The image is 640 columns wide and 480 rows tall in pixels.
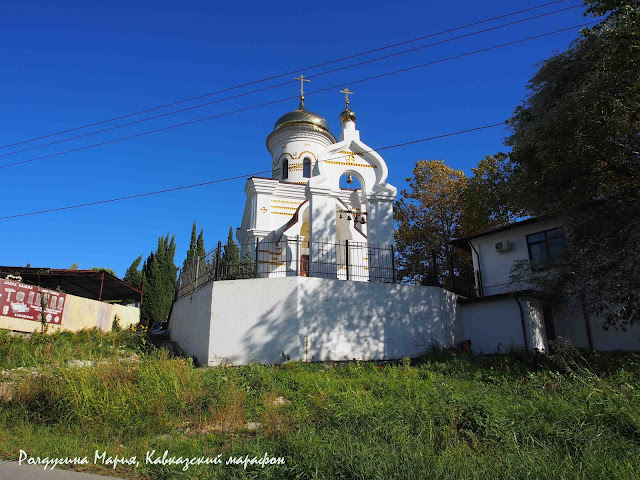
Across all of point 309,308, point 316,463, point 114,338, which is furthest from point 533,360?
point 114,338

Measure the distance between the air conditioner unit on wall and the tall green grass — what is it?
25.1ft

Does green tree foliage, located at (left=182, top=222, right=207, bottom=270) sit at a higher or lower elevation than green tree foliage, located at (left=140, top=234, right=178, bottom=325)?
higher

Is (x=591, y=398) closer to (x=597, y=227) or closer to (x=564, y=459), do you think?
(x=564, y=459)

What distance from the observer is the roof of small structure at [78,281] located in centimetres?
1823

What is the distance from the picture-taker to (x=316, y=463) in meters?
4.61

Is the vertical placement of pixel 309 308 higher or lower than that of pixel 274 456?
higher

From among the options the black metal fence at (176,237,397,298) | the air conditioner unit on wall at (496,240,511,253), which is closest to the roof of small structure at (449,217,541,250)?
the air conditioner unit on wall at (496,240,511,253)

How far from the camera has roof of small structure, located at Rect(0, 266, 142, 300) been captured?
1823cm

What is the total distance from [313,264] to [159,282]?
1892 cm

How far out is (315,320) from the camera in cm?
1148

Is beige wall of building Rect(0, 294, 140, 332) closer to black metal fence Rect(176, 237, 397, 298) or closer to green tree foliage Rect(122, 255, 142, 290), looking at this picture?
black metal fence Rect(176, 237, 397, 298)

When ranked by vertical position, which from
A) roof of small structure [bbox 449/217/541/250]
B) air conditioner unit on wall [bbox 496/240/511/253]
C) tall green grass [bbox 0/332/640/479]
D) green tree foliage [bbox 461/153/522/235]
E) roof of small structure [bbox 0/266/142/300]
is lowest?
tall green grass [bbox 0/332/640/479]

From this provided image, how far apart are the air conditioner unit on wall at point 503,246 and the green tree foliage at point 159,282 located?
60.4 ft

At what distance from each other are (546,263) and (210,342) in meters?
9.46
